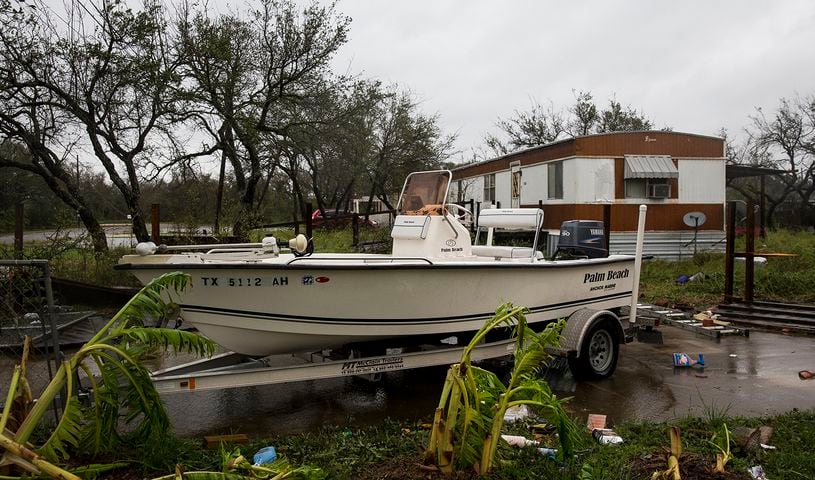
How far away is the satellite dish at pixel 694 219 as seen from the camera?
48.8ft

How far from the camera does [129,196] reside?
11664 millimetres

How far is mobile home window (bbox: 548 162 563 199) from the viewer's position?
15.2 m

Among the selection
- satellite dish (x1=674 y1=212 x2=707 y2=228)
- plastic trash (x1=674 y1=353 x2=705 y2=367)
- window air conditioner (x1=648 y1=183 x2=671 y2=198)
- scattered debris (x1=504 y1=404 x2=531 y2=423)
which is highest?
window air conditioner (x1=648 y1=183 x2=671 y2=198)

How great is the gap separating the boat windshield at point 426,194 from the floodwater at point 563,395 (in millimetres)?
1775

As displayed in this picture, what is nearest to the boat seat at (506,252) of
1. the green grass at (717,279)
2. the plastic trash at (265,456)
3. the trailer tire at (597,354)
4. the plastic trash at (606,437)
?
the trailer tire at (597,354)

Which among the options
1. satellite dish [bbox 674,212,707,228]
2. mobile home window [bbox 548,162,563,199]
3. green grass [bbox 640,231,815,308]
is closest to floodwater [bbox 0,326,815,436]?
green grass [bbox 640,231,815,308]

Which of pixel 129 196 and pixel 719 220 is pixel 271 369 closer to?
pixel 129 196

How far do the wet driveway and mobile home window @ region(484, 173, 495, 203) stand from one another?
1274cm

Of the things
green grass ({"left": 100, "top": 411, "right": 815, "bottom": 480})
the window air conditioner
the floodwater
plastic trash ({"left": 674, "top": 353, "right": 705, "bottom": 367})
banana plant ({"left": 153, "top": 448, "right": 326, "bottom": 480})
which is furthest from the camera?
the window air conditioner

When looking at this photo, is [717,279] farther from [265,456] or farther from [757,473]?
[265,456]

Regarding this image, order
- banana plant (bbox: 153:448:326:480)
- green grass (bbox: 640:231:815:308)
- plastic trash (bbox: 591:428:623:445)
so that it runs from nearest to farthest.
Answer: banana plant (bbox: 153:448:326:480) → plastic trash (bbox: 591:428:623:445) → green grass (bbox: 640:231:815:308)

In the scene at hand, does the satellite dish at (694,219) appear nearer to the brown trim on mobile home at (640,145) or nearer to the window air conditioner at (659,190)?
the window air conditioner at (659,190)

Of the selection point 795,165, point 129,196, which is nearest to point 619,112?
point 795,165

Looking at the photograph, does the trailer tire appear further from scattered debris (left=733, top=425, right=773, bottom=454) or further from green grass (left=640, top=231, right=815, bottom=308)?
green grass (left=640, top=231, right=815, bottom=308)
